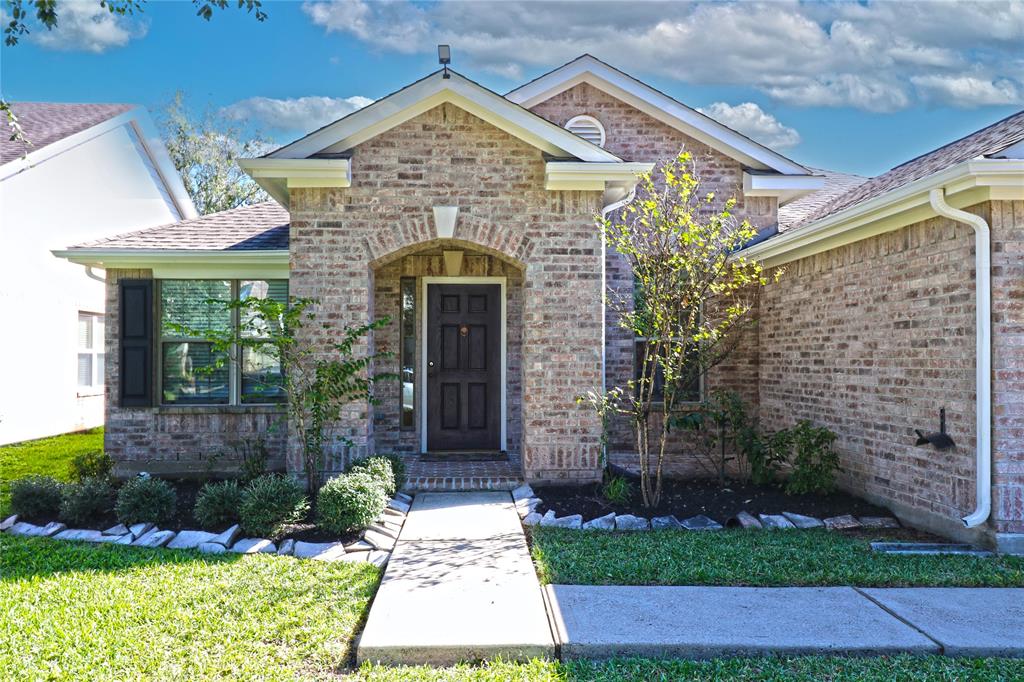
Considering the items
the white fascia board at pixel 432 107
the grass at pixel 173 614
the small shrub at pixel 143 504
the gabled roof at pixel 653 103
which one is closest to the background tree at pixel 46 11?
the white fascia board at pixel 432 107

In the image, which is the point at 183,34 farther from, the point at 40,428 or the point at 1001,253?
the point at 1001,253

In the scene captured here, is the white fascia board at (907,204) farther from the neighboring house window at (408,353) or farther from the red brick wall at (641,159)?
the neighboring house window at (408,353)

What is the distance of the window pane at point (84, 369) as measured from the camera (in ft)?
47.5

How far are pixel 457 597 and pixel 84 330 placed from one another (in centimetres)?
1321

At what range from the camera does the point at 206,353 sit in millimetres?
8906

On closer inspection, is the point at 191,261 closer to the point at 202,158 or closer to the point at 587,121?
the point at 587,121

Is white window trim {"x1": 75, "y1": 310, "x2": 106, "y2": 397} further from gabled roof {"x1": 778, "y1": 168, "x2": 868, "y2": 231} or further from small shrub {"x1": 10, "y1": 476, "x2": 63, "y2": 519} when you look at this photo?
gabled roof {"x1": 778, "y1": 168, "x2": 868, "y2": 231}

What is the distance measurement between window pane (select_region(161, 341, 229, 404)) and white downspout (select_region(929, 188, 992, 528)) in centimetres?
787

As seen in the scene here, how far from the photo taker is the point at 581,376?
24.7 ft

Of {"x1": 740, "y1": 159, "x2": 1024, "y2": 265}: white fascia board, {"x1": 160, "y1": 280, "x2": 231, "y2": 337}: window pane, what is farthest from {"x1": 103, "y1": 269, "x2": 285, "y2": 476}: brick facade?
{"x1": 740, "y1": 159, "x2": 1024, "y2": 265}: white fascia board

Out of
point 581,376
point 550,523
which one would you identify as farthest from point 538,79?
point 550,523

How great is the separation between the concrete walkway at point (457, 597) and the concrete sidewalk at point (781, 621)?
0.23 meters

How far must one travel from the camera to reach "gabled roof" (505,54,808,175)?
10.0 m

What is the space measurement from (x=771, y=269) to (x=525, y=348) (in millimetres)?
3541
